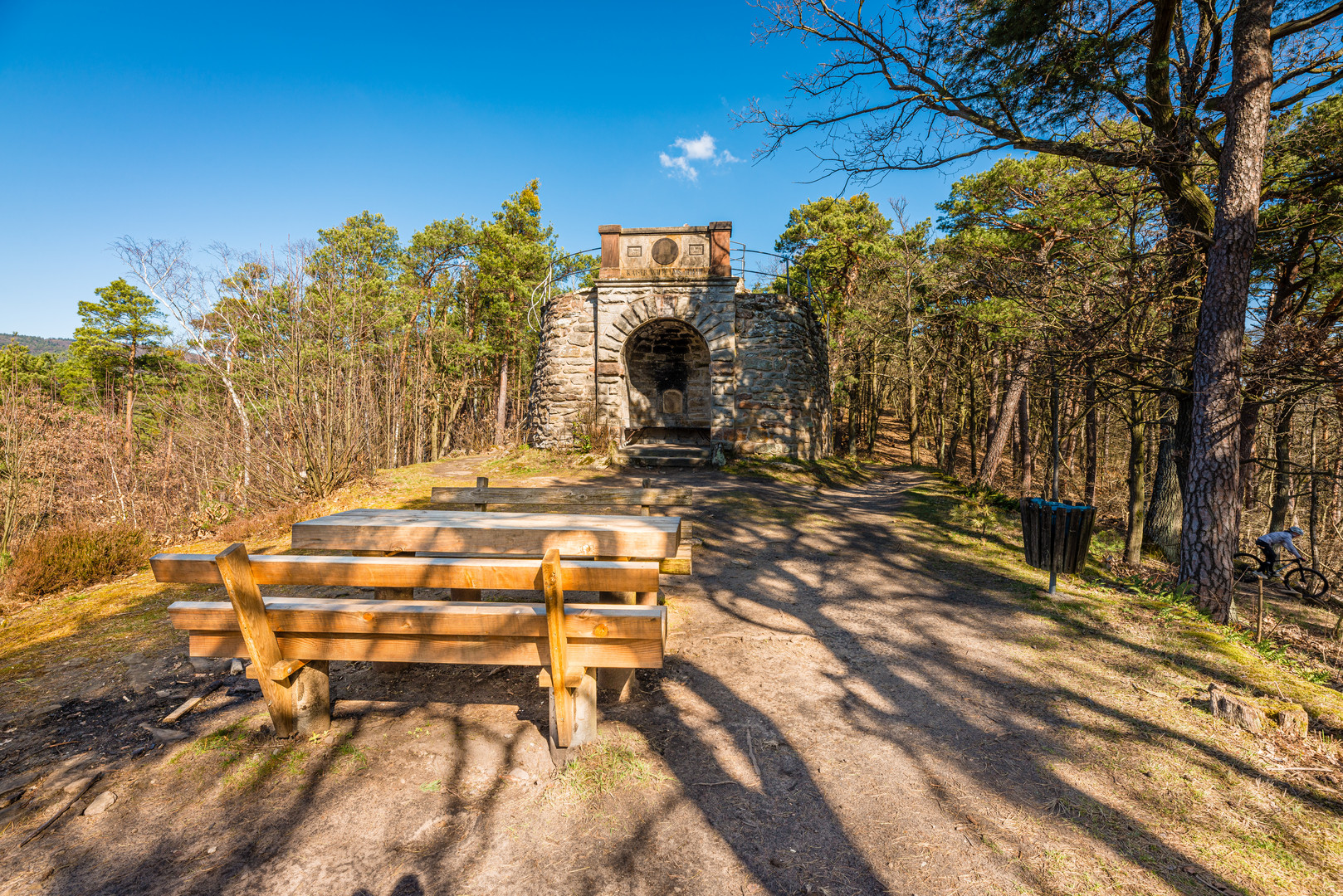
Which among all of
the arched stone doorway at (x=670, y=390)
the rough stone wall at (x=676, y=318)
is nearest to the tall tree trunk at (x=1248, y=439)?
the rough stone wall at (x=676, y=318)

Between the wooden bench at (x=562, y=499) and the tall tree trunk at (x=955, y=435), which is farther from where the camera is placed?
the tall tree trunk at (x=955, y=435)

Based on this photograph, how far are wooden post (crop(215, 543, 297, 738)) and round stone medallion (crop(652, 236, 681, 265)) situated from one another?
10594 millimetres

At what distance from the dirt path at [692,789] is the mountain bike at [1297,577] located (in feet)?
26.4

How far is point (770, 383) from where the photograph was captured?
11430mm

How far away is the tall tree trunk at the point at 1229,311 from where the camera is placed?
15.0 ft

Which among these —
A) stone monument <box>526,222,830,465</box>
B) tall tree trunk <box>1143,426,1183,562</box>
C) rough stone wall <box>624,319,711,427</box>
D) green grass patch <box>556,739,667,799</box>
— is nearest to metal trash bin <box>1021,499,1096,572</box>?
green grass patch <box>556,739,667,799</box>

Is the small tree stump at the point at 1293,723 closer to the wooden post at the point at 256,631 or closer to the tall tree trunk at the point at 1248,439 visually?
the tall tree trunk at the point at 1248,439

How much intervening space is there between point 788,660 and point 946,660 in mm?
1012

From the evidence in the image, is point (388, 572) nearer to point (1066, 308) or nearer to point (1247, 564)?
point (1066, 308)

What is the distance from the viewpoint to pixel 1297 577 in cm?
934

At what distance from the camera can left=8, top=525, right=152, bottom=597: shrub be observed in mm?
4465

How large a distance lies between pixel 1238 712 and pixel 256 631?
4515 millimetres

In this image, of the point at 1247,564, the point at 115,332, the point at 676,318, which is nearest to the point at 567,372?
the point at 676,318

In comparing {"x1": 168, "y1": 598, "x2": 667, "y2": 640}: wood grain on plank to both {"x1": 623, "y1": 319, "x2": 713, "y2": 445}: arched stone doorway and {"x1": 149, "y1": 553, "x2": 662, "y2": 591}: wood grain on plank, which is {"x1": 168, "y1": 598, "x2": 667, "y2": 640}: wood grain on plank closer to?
{"x1": 149, "y1": 553, "x2": 662, "y2": 591}: wood grain on plank
